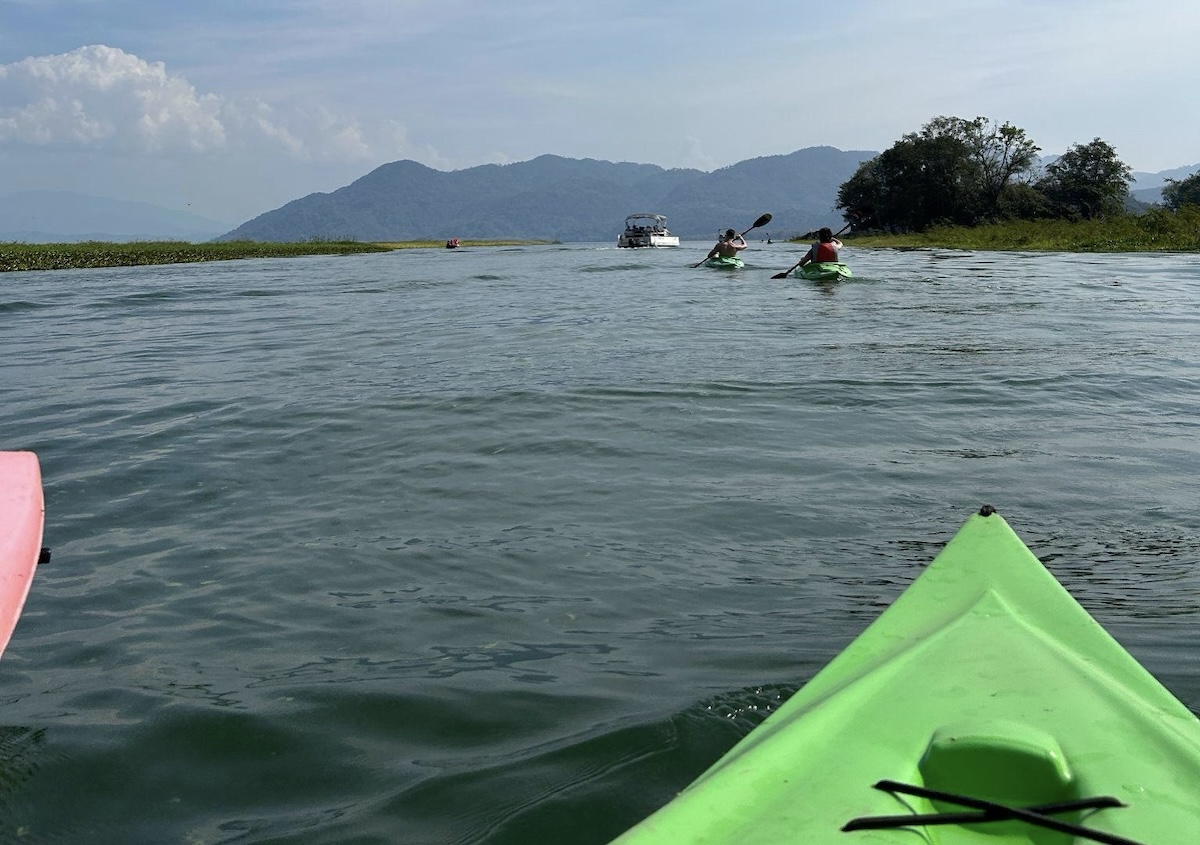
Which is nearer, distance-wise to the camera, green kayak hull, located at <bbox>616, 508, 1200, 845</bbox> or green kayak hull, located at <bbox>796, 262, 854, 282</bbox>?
green kayak hull, located at <bbox>616, 508, 1200, 845</bbox>

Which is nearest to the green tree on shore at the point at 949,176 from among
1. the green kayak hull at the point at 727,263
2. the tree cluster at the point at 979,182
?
the tree cluster at the point at 979,182

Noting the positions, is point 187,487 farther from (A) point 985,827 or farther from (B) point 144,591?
(A) point 985,827

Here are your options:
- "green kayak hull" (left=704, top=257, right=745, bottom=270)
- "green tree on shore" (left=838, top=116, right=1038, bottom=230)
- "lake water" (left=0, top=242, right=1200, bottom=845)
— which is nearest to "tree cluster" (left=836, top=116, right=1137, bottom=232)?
"green tree on shore" (left=838, top=116, right=1038, bottom=230)

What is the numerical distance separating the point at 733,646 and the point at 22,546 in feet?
8.31

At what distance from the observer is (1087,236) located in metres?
37.0

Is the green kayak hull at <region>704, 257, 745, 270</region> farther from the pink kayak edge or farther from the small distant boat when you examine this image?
the small distant boat

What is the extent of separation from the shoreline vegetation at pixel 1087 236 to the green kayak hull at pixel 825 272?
7862 mm

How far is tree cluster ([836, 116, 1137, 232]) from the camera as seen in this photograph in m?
52.1

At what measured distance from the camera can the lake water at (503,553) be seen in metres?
3.04

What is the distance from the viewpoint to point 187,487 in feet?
20.5

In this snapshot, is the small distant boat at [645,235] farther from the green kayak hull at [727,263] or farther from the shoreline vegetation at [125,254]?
the green kayak hull at [727,263]

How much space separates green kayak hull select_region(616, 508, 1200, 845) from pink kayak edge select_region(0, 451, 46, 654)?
2.14m

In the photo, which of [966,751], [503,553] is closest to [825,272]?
[503,553]

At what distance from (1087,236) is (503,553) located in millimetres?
38000
